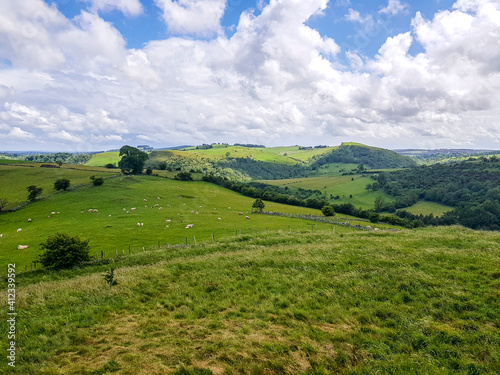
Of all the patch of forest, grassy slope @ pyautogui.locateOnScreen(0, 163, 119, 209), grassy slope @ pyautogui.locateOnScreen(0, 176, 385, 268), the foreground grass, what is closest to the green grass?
the patch of forest

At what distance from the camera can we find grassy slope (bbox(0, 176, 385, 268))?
39.3 metres

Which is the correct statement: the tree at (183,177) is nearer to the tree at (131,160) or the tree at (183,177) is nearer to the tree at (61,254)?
the tree at (131,160)

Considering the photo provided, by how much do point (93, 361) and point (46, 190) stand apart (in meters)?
91.3

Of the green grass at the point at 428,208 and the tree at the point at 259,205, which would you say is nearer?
the tree at the point at 259,205

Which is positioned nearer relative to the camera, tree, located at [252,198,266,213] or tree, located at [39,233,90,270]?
tree, located at [39,233,90,270]

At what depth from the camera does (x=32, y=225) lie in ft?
168

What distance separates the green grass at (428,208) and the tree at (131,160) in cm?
14288

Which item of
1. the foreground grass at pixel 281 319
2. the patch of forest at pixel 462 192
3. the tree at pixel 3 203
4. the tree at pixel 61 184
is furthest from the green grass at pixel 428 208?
the tree at pixel 3 203

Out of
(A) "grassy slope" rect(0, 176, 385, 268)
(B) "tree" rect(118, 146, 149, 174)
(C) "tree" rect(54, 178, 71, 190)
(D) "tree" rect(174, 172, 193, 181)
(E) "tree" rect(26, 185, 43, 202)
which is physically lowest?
(A) "grassy slope" rect(0, 176, 385, 268)

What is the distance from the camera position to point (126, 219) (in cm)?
5425

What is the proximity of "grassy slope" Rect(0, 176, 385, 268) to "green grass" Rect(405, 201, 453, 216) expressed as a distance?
99.3 m

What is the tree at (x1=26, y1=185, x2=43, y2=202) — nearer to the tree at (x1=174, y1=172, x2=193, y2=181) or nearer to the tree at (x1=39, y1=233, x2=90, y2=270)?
the tree at (x1=174, y1=172, x2=193, y2=181)

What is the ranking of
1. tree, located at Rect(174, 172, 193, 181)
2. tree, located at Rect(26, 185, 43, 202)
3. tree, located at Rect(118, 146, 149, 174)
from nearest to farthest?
1. tree, located at Rect(26, 185, 43, 202)
2. tree, located at Rect(118, 146, 149, 174)
3. tree, located at Rect(174, 172, 193, 181)

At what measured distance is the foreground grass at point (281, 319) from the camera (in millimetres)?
8375
